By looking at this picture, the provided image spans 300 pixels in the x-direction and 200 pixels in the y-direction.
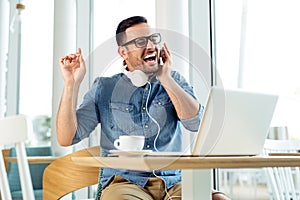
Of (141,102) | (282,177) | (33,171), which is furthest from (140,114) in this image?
(33,171)

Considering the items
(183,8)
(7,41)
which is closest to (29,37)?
(7,41)

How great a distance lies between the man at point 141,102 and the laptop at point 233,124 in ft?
0.31

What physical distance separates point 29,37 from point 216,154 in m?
3.91

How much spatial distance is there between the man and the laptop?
0.09 metres

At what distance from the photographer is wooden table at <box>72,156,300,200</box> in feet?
2.97

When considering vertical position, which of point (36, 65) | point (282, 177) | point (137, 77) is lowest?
point (282, 177)

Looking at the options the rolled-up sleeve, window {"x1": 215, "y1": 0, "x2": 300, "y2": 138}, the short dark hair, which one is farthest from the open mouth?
window {"x1": 215, "y1": 0, "x2": 300, "y2": 138}

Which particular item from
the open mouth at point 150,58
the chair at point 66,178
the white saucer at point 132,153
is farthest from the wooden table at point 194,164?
the chair at point 66,178

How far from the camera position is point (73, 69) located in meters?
1.30

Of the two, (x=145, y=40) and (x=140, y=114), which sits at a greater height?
(x=145, y=40)

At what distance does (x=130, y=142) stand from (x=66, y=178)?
0.77 m

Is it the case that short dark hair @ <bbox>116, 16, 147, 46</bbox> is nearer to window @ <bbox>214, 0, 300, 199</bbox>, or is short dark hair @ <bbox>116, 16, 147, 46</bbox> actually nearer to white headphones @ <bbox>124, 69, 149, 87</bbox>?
white headphones @ <bbox>124, 69, 149, 87</bbox>

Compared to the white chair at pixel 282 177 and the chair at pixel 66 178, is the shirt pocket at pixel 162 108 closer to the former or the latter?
the chair at pixel 66 178

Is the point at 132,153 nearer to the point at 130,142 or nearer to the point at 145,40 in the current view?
the point at 130,142
